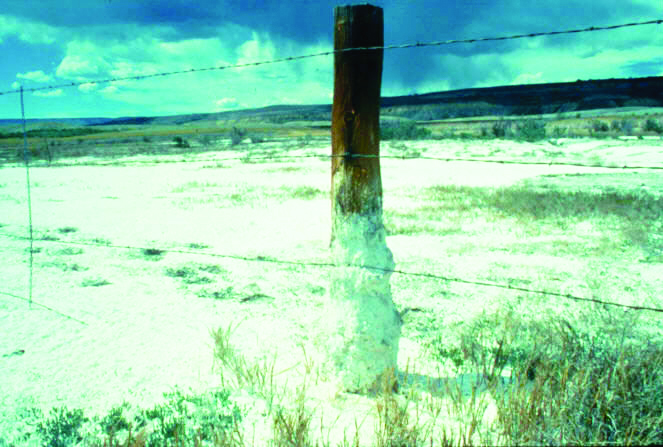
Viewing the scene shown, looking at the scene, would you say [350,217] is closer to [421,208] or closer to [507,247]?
[507,247]

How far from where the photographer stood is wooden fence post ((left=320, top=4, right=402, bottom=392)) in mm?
3088

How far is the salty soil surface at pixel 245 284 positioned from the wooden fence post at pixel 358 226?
32 centimetres

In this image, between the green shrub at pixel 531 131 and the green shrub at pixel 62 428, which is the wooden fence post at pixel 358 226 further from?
the green shrub at pixel 531 131

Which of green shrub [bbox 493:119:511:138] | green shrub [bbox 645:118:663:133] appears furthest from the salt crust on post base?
green shrub [bbox 493:119:511:138]

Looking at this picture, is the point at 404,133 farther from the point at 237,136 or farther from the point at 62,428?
the point at 62,428

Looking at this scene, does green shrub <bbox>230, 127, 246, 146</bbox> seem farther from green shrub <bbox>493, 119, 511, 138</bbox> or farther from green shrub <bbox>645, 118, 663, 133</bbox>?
green shrub <bbox>645, 118, 663, 133</bbox>

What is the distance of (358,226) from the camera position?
3299 mm

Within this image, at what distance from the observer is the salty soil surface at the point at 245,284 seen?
3.88 meters

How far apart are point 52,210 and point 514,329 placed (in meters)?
12.1

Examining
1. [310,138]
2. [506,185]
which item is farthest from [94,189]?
[310,138]

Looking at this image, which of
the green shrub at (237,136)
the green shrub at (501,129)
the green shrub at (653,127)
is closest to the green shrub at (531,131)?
the green shrub at (501,129)

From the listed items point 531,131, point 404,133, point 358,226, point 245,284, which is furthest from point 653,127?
point 358,226

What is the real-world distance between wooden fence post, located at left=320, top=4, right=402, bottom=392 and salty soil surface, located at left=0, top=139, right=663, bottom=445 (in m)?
0.32

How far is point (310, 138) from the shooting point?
38.5 m
